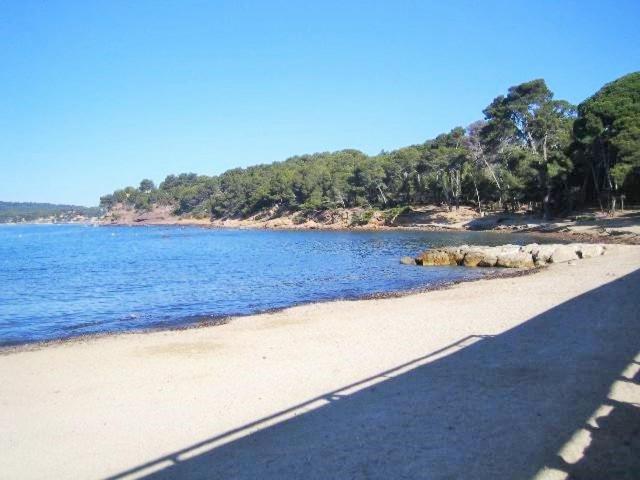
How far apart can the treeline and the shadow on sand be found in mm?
39108

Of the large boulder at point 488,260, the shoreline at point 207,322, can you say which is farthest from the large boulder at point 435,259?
the shoreline at point 207,322

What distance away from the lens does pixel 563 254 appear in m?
27.8

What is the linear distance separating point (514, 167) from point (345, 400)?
59847 mm

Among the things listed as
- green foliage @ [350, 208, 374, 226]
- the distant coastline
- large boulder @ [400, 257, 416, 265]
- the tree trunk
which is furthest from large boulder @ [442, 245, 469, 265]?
green foliage @ [350, 208, 374, 226]

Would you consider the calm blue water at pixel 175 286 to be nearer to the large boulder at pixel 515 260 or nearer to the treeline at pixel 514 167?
the large boulder at pixel 515 260

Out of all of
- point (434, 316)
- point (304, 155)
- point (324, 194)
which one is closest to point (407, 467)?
point (434, 316)

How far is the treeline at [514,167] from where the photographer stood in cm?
4678

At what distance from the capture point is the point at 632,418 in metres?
6.39

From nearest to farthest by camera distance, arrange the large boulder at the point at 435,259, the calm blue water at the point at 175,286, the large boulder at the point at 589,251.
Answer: the calm blue water at the point at 175,286, the large boulder at the point at 589,251, the large boulder at the point at 435,259

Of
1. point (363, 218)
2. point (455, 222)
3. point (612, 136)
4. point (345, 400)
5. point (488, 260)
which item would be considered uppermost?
point (612, 136)

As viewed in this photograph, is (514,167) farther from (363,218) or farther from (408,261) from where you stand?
(408,261)

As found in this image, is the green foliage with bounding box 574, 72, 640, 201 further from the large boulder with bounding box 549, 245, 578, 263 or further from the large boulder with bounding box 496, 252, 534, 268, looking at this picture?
the large boulder with bounding box 496, 252, 534, 268

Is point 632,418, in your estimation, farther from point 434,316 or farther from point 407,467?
point 434,316

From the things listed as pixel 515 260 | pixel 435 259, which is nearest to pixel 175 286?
pixel 435 259
